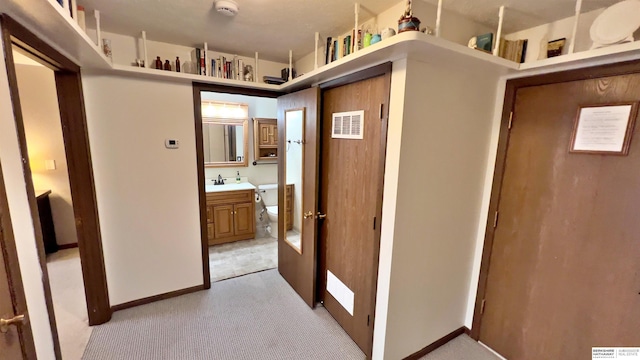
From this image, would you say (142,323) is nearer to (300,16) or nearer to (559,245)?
(300,16)

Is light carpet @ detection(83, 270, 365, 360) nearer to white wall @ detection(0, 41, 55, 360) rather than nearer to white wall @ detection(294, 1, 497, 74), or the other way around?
white wall @ detection(0, 41, 55, 360)

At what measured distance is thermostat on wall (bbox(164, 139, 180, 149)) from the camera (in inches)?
91.9

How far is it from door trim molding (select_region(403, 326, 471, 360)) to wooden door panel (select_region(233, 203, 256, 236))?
2721 millimetres

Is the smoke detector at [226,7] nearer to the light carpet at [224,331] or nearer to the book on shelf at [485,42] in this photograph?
the book on shelf at [485,42]

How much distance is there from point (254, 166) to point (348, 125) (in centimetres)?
282

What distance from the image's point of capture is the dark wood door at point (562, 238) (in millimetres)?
1400

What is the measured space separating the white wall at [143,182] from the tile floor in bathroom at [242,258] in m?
0.53

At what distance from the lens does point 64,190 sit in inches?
137

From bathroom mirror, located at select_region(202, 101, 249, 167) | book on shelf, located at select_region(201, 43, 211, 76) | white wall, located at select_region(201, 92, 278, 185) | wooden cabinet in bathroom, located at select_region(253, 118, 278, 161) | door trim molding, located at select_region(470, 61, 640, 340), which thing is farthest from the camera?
wooden cabinet in bathroom, located at select_region(253, 118, 278, 161)

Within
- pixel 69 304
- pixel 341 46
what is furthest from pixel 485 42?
pixel 69 304

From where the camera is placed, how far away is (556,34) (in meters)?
1.66

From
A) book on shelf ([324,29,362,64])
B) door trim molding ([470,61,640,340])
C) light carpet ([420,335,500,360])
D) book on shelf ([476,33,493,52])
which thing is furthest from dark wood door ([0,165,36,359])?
door trim molding ([470,61,640,340])

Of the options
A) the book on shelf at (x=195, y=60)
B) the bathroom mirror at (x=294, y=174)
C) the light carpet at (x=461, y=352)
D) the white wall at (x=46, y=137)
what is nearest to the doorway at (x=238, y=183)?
the bathroom mirror at (x=294, y=174)

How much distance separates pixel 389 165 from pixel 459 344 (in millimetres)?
1638
